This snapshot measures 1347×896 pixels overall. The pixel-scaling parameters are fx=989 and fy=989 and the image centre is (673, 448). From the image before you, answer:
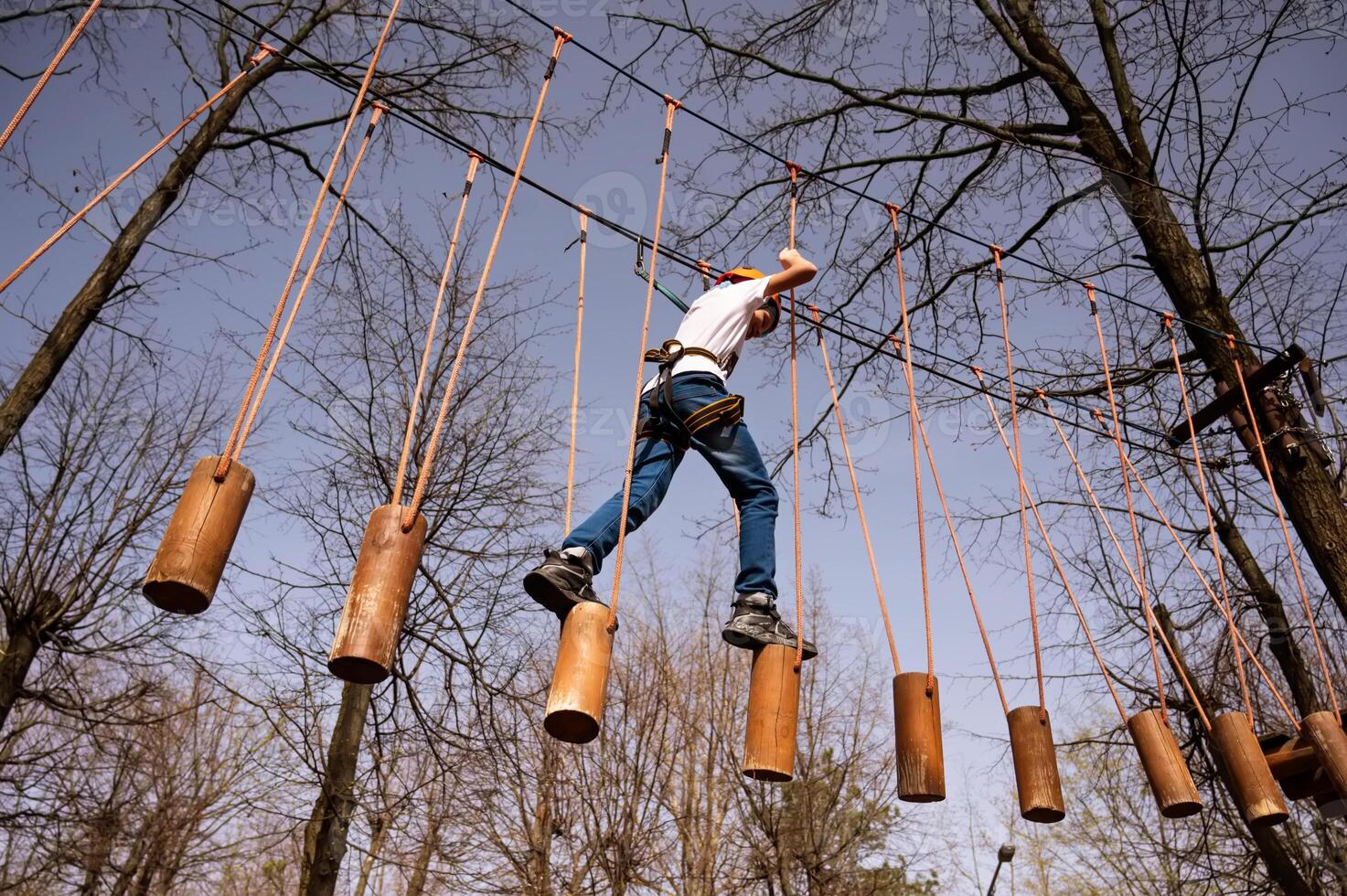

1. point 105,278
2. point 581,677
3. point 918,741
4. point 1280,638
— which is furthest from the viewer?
point 1280,638

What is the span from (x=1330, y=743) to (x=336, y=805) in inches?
216

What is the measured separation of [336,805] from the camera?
6371 millimetres

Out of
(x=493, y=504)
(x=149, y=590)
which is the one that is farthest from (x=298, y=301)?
(x=493, y=504)

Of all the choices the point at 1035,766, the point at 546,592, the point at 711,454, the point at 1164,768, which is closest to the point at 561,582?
the point at 546,592

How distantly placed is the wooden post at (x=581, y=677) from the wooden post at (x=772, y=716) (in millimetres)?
535

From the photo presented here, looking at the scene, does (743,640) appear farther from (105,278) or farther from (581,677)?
(105,278)

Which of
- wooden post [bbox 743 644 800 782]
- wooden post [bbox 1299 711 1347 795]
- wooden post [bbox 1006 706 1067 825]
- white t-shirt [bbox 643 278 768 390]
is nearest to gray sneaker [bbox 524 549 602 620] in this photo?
wooden post [bbox 743 644 800 782]

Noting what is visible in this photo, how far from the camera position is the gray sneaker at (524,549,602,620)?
9.92ft

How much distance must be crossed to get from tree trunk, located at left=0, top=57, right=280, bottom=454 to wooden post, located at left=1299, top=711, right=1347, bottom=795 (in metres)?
5.63

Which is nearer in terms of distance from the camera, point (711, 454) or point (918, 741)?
point (918, 741)

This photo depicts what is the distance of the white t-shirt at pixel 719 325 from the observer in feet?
12.8

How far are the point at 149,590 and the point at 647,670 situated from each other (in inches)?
350

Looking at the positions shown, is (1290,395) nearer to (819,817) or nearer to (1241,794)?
(1241,794)

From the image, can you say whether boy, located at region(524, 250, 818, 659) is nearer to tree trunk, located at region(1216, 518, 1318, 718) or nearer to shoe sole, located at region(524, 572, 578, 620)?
shoe sole, located at region(524, 572, 578, 620)
